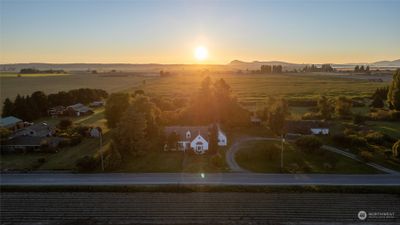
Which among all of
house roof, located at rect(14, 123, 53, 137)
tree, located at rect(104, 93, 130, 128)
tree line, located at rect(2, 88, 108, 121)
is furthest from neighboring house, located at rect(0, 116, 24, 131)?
tree, located at rect(104, 93, 130, 128)

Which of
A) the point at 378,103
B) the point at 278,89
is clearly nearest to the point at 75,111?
the point at 378,103

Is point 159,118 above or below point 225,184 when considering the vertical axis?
above

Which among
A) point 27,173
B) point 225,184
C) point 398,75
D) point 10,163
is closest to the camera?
point 225,184

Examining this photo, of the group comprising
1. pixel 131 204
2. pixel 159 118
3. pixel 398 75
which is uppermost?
pixel 398 75

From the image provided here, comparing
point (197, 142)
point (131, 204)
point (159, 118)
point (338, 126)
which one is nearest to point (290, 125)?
point (338, 126)

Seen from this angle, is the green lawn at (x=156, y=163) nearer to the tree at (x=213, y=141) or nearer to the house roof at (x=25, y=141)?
the tree at (x=213, y=141)

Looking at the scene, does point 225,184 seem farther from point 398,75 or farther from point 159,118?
point 398,75

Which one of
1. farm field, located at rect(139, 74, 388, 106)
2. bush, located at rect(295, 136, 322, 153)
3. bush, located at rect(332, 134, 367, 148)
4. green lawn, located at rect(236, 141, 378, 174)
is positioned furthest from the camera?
farm field, located at rect(139, 74, 388, 106)

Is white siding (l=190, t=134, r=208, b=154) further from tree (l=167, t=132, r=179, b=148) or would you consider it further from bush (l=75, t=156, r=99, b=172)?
bush (l=75, t=156, r=99, b=172)
